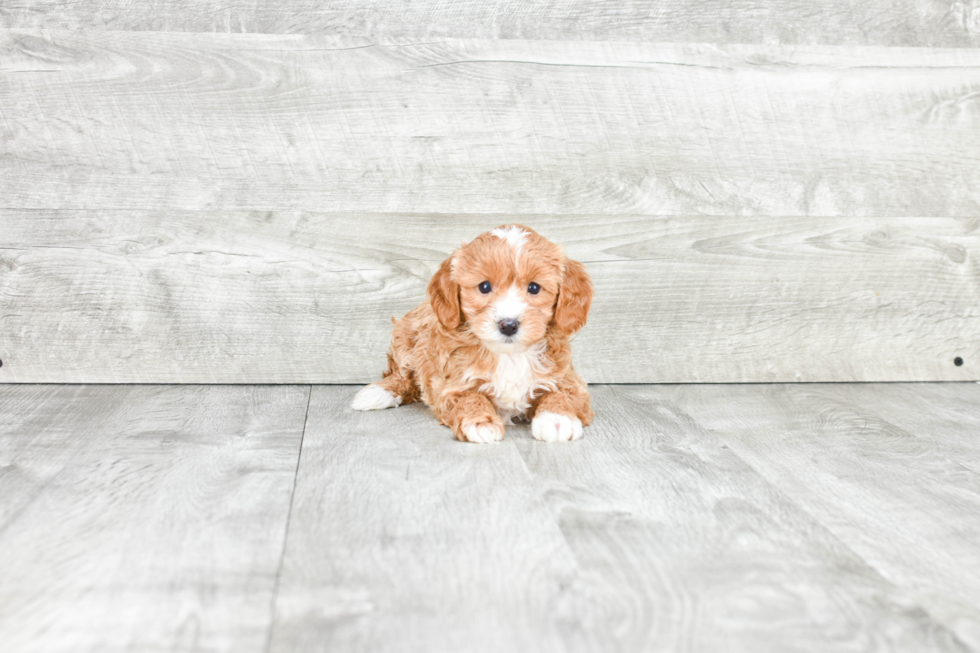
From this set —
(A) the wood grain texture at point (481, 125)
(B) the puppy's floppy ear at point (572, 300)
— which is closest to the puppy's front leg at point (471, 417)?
(B) the puppy's floppy ear at point (572, 300)

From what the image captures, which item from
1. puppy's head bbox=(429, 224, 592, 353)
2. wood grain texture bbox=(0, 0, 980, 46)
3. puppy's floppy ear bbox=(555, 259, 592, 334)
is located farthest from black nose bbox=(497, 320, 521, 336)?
wood grain texture bbox=(0, 0, 980, 46)

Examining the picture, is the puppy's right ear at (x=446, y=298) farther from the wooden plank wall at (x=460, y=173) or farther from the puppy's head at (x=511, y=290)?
the wooden plank wall at (x=460, y=173)

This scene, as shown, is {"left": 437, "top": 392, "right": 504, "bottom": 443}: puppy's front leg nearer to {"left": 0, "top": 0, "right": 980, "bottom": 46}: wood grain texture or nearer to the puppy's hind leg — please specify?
the puppy's hind leg

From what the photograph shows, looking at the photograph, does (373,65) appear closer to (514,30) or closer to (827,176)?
(514,30)

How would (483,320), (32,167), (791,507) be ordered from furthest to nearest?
(32,167), (483,320), (791,507)

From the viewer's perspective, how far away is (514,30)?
7.29 feet

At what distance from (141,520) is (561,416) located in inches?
32.7

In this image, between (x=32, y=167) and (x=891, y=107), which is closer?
(x=32, y=167)

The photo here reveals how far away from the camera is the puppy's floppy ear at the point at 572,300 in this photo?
1697 mm

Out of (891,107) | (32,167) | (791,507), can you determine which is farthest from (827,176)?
(32,167)

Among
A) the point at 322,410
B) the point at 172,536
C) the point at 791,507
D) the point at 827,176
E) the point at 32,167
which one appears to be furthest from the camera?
the point at 827,176

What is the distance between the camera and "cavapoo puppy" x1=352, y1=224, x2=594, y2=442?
164 centimetres

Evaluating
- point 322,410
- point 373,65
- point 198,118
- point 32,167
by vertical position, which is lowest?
point 322,410

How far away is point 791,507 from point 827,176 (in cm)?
129
